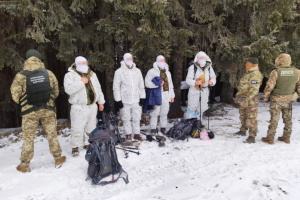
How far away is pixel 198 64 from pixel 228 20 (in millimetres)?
3032

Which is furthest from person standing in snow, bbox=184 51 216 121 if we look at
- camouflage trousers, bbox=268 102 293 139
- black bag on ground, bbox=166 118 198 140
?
camouflage trousers, bbox=268 102 293 139

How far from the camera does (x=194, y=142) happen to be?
6.39 meters

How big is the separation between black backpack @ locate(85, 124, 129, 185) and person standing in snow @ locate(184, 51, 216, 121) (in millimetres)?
3310

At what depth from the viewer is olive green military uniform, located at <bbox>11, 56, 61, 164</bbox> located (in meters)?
4.70

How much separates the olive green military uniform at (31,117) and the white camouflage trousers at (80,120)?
0.49 meters

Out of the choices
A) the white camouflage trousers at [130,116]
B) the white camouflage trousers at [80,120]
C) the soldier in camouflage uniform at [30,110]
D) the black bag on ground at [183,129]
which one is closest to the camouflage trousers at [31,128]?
the soldier in camouflage uniform at [30,110]

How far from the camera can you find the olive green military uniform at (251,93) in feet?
19.8

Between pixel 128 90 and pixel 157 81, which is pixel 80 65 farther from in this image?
pixel 157 81

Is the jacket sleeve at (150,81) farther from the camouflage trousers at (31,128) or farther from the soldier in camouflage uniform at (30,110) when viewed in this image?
the camouflage trousers at (31,128)

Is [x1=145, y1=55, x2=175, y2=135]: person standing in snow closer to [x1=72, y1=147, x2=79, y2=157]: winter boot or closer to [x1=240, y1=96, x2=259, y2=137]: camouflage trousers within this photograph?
[x1=240, y1=96, x2=259, y2=137]: camouflage trousers

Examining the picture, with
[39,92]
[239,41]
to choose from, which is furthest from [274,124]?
[39,92]

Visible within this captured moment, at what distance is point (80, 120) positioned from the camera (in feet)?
18.1

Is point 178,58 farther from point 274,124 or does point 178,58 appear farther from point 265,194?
point 265,194

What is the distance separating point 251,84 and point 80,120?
451cm
